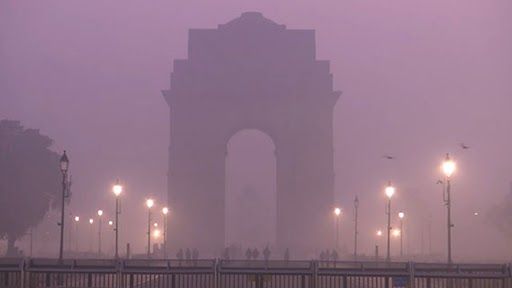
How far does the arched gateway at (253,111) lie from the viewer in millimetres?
87312

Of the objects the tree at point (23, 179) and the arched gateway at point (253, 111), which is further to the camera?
the arched gateway at point (253, 111)

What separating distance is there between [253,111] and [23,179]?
27.4 metres

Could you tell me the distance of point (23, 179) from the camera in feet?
224

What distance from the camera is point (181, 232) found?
85.1 m

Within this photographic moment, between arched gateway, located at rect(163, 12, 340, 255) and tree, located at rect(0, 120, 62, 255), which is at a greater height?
arched gateway, located at rect(163, 12, 340, 255)

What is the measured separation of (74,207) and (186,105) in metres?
48.6

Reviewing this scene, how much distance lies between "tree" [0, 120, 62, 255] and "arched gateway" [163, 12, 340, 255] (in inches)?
689

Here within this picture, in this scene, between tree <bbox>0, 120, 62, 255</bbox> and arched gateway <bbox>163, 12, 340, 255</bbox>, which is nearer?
tree <bbox>0, 120, 62, 255</bbox>

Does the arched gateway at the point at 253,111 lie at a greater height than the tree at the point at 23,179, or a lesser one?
greater

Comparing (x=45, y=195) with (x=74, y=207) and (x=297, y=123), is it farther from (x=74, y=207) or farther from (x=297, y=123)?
(x=74, y=207)

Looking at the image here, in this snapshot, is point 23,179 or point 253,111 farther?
point 253,111

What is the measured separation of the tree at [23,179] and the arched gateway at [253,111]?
17496mm

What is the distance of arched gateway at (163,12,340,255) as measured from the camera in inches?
3438

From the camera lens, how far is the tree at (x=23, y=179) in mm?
66250
